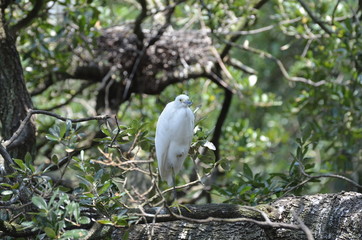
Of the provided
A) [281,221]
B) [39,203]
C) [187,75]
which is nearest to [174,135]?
[281,221]

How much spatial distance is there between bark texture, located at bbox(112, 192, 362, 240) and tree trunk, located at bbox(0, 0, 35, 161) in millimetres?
819

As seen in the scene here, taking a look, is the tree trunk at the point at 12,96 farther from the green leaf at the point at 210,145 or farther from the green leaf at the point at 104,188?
the green leaf at the point at 210,145

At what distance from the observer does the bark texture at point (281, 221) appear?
2078 millimetres

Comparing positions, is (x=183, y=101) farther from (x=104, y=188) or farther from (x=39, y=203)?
(x=39, y=203)

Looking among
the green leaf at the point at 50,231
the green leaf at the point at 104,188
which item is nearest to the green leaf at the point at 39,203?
the green leaf at the point at 50,231

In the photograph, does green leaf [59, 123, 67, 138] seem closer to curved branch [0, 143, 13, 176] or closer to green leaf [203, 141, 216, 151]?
curved branch [0, 143, 13, 176]

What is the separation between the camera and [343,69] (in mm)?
4086

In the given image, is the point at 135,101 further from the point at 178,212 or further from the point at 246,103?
the point at 178,212

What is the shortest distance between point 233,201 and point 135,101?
8.13ft

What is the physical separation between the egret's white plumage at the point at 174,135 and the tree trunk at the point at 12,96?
651 mm

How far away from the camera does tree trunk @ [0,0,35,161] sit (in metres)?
2.66

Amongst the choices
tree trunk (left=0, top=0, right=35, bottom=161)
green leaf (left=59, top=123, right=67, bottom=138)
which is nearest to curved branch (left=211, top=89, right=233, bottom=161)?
tree trunk (left=0, top=0, right=35, bottom=161)

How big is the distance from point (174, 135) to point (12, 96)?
0.82 meters

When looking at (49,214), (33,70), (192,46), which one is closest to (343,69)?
(192,46)
